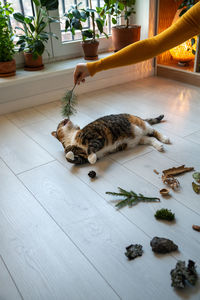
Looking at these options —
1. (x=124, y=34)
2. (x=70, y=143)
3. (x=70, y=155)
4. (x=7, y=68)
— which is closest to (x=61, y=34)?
(x=124, y=34)

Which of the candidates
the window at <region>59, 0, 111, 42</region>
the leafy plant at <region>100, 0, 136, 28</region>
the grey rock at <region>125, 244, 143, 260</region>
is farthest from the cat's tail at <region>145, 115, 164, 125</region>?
the window at <region>59, 0, 111, 42</region>

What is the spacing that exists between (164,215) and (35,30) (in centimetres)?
223

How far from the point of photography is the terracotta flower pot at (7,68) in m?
2.68

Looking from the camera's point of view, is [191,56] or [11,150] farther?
[191,56]

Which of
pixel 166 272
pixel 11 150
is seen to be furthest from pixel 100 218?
pixel 11 150

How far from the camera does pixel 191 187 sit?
1.61 m

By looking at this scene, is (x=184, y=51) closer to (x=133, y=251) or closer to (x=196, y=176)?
(x=196, y=176)

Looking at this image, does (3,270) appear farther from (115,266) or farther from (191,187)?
(191,187)

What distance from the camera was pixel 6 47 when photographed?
2.64 m

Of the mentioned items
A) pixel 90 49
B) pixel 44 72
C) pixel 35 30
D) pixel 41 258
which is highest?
pixel 35 30

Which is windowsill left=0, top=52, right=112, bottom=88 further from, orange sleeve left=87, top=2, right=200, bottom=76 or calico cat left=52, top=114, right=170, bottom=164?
orange sleeve left=87, top=2, right=200, bottom=76

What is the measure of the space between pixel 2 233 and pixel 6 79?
1.70m

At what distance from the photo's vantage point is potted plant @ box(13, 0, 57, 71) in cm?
273

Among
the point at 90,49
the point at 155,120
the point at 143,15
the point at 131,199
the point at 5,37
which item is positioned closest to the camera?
the point at 131,199
